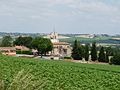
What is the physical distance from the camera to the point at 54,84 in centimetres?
1579

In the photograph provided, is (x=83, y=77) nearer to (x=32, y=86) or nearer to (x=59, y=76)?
(x=59, y=76)

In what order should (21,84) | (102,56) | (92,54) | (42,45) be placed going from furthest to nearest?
(42,45)
(92,54)
(102,56)
(21,84)

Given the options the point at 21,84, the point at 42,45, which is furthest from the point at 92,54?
the point at 21,84

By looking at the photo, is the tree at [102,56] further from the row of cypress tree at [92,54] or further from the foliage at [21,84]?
the foliage at [21,84]

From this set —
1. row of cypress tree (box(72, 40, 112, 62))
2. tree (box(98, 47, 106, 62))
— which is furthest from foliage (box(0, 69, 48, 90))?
tree (box(98, 47, 106, 62))

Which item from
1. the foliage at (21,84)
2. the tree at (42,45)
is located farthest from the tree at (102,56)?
the foliage at (21,84)

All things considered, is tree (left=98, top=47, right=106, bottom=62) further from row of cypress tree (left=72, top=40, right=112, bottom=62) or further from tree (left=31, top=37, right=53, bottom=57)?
tree (left=31, top=37, right=53, bottom=57)

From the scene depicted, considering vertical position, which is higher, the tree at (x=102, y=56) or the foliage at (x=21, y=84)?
the foliage at (x=21, y=84)

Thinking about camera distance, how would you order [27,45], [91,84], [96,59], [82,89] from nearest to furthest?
1. [82,89]
2. [91,84]
3. [96,59]
4. [27,45]

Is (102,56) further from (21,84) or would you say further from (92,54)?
(21,84)

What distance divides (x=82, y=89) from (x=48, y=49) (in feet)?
218

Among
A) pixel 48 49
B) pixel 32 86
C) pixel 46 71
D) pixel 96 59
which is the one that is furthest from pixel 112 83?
pixel 48 49

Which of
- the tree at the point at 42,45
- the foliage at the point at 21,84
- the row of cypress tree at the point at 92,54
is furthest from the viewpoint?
the tree at the point at 42,45

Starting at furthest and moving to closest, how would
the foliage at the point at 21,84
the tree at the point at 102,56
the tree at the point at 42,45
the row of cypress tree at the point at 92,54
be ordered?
the tree at the point at 42,45, the row of cypress tree at the point at 92,54, the tree at the point at 102,56, the foliage at the point at 21,84
